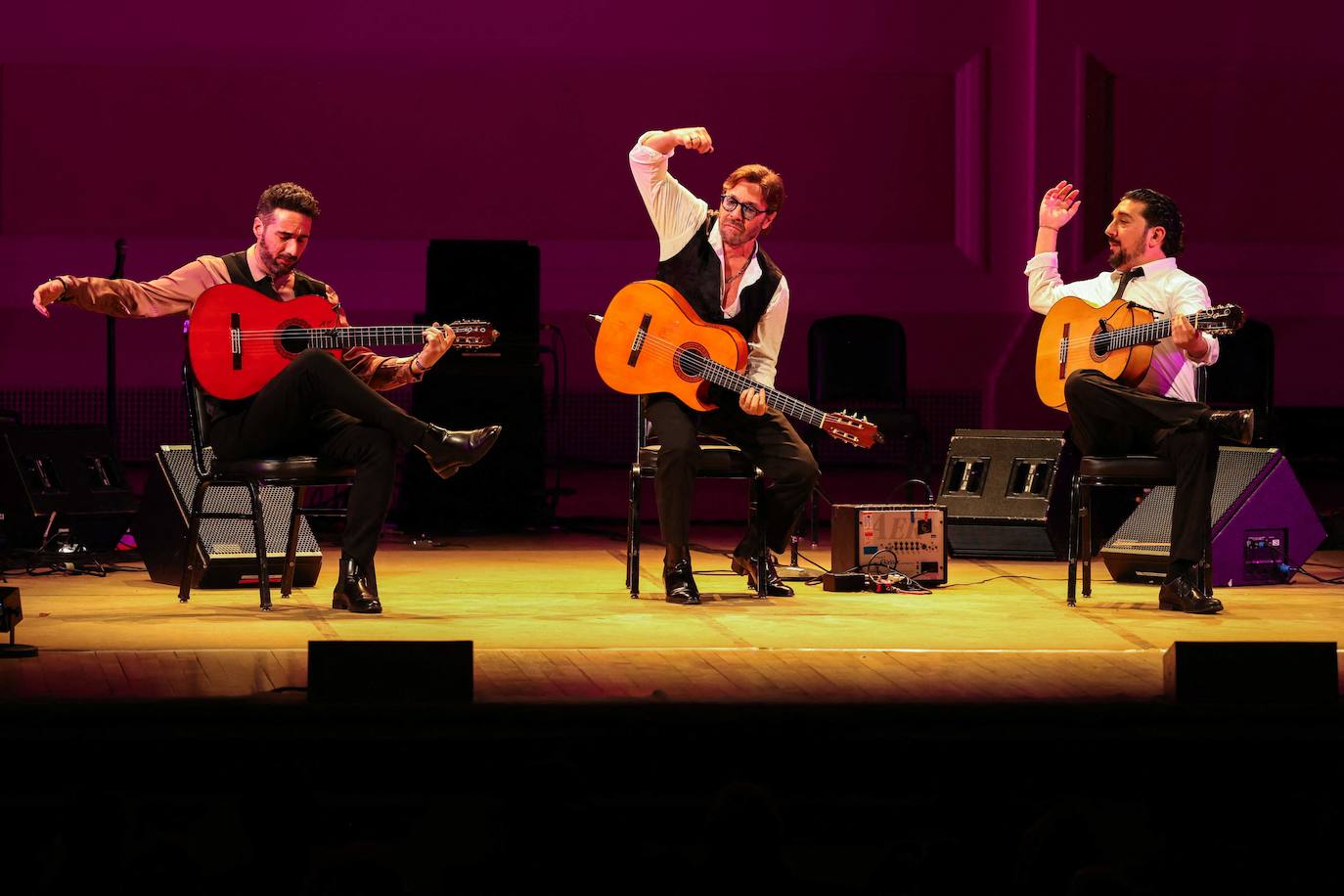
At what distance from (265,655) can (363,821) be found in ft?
3.30

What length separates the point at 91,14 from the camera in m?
8.56

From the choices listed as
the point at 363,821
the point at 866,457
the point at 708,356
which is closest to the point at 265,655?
the point at 363,821

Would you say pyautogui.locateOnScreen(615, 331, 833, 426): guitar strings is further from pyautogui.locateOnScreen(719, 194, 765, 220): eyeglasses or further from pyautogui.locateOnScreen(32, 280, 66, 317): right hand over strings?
pyautogui.locateOnScreen(32, 280, 66, 317): right hand over strings

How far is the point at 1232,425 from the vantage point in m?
5.24

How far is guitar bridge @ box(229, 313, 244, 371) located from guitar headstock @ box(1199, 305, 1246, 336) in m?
2.94

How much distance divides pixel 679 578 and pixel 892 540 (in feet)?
2.90

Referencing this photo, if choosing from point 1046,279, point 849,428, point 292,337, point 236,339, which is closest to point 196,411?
point 236,339

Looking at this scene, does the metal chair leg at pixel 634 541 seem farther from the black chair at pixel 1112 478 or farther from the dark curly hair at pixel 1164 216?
the dark curly hair at pixel 1164 216

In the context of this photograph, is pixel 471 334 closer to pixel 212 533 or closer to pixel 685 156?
pixel 212 533

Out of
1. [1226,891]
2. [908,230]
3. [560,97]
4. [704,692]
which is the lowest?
[1226,891]

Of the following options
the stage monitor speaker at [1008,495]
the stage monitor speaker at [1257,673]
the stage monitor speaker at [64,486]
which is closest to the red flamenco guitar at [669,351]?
the stage monitor speaker at [1008,495]

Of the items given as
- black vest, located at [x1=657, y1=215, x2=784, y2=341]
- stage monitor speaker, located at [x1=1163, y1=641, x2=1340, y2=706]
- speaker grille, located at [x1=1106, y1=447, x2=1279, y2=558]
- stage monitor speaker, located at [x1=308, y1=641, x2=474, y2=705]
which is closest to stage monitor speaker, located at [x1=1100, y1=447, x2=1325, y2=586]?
speaker grille, located at [x1=1106, y1=447, x2=1279, y2=558]

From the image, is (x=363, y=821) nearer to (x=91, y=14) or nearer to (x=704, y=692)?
(x=704, y=692)

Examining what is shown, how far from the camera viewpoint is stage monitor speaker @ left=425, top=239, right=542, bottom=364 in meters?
7.41
